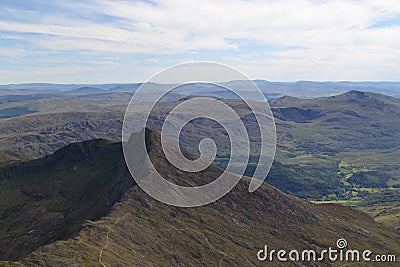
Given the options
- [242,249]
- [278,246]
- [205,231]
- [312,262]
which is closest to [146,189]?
[205,231]

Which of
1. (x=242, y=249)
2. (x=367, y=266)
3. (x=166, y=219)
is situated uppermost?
(x=166, y=219)

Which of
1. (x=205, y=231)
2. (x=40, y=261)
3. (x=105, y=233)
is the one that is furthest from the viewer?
(x=205, y=231)

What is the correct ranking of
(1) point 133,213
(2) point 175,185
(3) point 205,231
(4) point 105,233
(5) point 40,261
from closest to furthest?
1. (5) point 40,261
2. (4) point 105,233
3. (1) point 133,213
4. (3) point 205,231
5. (2) point 175,185

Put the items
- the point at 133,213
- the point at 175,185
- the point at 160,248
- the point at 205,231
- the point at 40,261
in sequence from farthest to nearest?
the point at 175,185 → the point at 205,231 → the point at 133,213 → the point at 160,248 → the point at 40,261

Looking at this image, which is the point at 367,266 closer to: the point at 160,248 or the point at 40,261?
the point at 160,248

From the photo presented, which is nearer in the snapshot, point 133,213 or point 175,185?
point 133,213

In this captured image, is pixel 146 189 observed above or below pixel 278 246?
above

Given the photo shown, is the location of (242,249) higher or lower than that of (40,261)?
lower

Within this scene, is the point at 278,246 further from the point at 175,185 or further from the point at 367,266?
the point at 175,185

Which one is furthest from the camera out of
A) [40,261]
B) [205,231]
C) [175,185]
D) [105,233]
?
[175,185]

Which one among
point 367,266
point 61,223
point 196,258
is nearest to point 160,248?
point 196,258
